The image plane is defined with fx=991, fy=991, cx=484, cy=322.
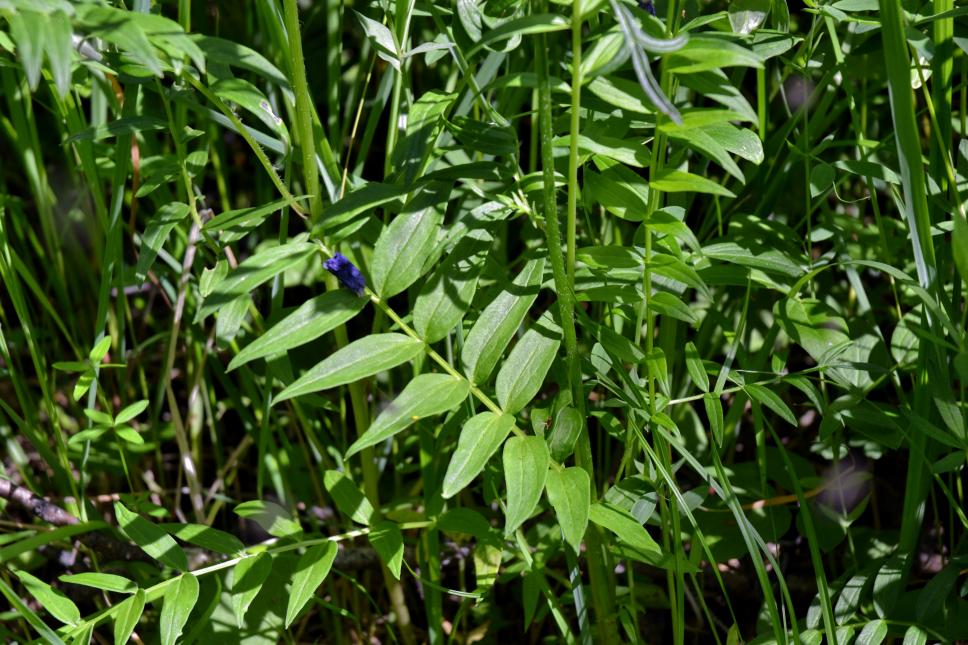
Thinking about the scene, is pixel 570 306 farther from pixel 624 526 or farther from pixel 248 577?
pixel 248 577

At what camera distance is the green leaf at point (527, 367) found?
2.86 feet

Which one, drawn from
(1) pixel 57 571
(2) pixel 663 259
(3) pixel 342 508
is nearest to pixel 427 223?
(2) pixel 663 259

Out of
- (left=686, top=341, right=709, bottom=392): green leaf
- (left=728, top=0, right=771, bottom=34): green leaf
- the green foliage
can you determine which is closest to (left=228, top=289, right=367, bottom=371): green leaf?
the green foliage

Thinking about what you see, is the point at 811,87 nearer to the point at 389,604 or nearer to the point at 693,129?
Answer: the point at 693,129

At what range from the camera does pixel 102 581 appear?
935 mm

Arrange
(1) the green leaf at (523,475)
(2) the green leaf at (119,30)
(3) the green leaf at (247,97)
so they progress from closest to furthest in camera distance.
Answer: (2) the green leaf at (119,30) → (1) the green leaf at (523,475) → (3) the green leaf at (247,97)

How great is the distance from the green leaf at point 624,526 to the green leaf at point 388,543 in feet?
0.62

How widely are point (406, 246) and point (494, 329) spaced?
108 millimetres

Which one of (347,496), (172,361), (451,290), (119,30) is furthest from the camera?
(172,361)

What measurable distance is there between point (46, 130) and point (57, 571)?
82 centimetres

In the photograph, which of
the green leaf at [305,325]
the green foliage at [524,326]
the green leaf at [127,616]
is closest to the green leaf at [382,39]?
the green foliage at [524,326]

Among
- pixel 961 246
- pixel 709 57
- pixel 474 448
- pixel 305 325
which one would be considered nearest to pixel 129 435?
pixel 305 325

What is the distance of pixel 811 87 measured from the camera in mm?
1356

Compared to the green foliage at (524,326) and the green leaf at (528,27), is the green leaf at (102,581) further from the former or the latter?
the green leaf at (528,27)
